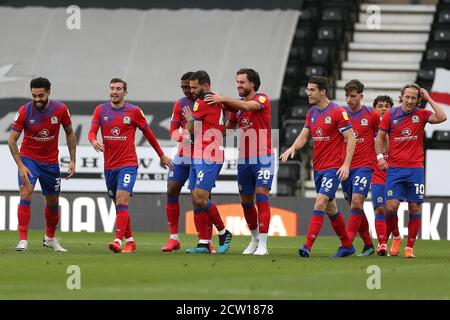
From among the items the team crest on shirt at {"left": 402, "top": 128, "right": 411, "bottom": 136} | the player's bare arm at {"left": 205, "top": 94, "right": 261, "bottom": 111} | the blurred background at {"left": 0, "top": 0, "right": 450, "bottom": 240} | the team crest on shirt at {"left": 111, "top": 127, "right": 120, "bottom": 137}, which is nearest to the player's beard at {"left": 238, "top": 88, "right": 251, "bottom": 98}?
the player's bare arm at {"left": 205, "top": 94, "right": 261, "bottom": 111}

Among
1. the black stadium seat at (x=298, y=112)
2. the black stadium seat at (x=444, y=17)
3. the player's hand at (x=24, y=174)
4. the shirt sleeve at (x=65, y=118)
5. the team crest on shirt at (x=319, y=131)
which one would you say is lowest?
the player's hand at (x=24, y=174)

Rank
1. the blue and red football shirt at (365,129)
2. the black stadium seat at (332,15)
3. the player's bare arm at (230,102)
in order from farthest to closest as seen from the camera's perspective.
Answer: the black stadium seat at (332,15), the blue and red football shirt at (365,129), the player's bare arm at (230,102)

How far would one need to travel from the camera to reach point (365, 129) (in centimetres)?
1573

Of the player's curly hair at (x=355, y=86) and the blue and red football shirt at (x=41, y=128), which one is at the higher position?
the player's curly hair at (x=355, y=86)

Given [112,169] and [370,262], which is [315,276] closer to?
[370,262]

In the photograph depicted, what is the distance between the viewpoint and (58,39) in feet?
95.0

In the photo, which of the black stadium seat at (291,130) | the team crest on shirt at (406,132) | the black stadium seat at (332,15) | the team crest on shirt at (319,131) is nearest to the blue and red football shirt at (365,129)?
the team crest on shirt at (406,132)

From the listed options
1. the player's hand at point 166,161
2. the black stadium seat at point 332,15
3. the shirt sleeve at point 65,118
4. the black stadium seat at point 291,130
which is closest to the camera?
the player's hand at point 166,161

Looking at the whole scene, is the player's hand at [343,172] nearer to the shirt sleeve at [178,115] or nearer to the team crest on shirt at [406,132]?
the team crest on shirt at [406,132]

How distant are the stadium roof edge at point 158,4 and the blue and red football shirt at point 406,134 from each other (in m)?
14.1

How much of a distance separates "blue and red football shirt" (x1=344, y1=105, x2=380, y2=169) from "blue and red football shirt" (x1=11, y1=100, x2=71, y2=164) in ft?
12.1

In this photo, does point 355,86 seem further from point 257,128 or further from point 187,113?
point 187,113

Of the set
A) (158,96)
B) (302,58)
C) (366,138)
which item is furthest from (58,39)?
(366,138)

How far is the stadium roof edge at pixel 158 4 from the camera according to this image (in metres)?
29.2
